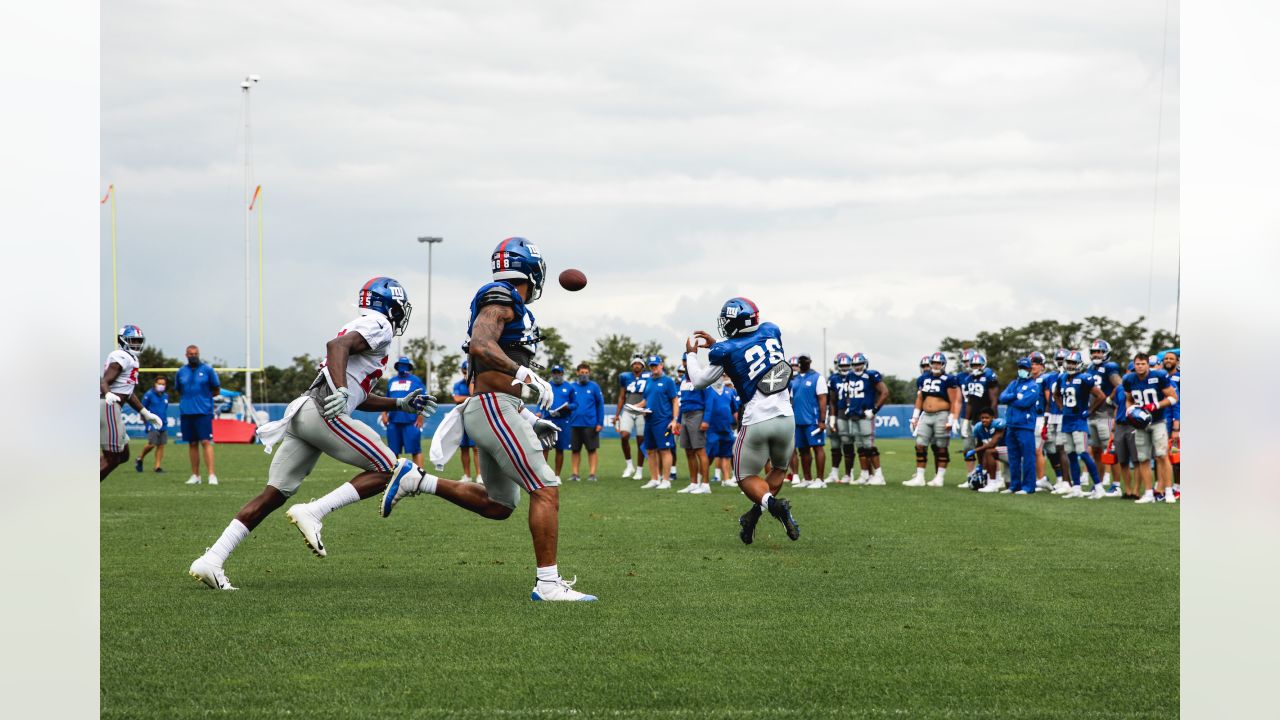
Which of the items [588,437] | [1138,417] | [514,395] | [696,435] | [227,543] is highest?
[514,395]

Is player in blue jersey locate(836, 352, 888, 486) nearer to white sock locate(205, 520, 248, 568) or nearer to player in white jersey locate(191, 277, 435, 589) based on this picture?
player in white jersey locate(191, 277, 435, 589)

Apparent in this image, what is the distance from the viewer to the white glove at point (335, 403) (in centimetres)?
742

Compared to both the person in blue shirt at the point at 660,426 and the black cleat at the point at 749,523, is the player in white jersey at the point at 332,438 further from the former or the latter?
the person in blue shirt at the point at 660,426

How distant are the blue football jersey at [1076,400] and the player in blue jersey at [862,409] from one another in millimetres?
3075

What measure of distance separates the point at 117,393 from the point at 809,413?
31.6ft

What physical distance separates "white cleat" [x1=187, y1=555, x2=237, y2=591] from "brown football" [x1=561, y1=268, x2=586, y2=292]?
9.07ft

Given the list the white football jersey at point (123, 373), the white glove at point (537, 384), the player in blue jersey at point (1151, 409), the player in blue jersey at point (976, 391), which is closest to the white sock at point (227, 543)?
the white glove at point (537, 384)

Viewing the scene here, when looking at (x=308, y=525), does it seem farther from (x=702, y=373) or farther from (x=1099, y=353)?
(x=1099, y=353)

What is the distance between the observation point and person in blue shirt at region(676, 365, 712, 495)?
17.7 metres

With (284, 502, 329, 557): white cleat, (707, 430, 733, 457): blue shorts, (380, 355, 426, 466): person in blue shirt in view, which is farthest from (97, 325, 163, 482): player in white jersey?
(707, 430, 733, 457): blue shorts

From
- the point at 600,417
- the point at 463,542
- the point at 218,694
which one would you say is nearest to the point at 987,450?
the point at 600,417

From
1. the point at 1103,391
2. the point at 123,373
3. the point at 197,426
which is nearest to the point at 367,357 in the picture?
the point at 123,373

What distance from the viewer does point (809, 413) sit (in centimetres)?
1838
